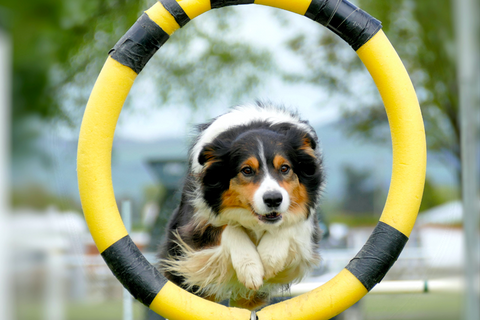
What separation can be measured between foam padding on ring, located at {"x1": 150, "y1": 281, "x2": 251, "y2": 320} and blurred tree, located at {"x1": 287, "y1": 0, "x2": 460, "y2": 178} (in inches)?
164

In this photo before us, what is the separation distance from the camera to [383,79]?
5.88ft

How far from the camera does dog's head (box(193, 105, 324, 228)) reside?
1739 mm

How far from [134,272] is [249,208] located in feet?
1.69

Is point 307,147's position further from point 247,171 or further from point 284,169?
point 247,171

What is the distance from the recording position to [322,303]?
166 cm

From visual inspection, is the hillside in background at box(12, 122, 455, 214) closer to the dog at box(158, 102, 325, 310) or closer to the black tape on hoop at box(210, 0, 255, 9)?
the dog at box(158, 102, 325, 310)

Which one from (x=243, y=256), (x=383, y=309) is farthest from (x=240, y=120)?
(x=383, y=309)

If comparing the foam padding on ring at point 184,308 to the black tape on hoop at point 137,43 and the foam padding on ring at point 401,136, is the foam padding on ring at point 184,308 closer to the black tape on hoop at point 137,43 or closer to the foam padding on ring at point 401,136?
the foam padding on ring at point 401,136

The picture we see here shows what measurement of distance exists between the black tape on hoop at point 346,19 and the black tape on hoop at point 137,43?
642 millimetres

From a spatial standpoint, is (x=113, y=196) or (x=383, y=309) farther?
(x=383, y=309)

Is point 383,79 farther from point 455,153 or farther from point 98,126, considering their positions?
point 455,153

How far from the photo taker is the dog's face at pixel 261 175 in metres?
1.74

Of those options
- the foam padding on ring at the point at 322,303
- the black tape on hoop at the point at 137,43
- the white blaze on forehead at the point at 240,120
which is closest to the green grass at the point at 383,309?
the foam padding on ring at the point at 322,303

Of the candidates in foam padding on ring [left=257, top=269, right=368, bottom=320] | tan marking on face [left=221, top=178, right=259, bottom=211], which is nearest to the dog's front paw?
foam padding on ring [left=257, top=269, right=368, bottom=320]
